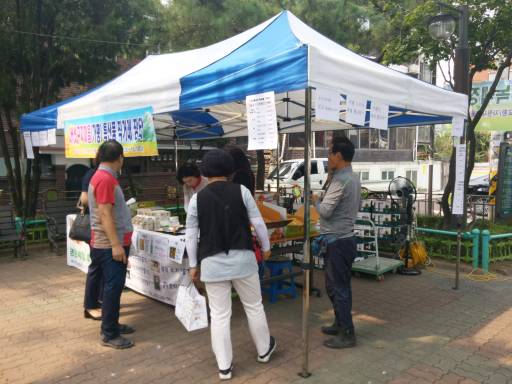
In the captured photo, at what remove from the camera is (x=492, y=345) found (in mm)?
3877

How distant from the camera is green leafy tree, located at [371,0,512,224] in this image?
7.20 metres

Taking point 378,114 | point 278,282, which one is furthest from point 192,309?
point 378,114

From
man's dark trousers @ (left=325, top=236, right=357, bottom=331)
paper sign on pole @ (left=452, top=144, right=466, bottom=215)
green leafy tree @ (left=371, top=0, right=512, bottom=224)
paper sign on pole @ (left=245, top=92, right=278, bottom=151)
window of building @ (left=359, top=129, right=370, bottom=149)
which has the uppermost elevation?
green leafy tree @ (left=371, top=0, right=512, bottom=224)

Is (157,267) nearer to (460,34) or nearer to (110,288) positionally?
(110,288)

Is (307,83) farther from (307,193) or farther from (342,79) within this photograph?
(307,193)

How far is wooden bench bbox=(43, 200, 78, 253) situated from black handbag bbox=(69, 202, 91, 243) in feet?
11.0

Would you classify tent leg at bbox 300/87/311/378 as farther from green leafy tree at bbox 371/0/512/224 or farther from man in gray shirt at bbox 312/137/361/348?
green leafy tree at bbox 371/0/512/224

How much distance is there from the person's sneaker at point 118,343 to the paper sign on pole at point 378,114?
9.37ft

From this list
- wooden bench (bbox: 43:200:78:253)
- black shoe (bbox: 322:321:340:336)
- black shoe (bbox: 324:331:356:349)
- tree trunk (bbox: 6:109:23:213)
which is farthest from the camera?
tree trunk (bbox: 6:109:23:213)

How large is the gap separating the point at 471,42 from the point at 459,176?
3566 millimetres

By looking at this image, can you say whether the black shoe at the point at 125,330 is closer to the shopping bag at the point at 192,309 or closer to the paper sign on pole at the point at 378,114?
the shopping bag at the point at 192,309

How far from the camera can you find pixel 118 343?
376 centimetres

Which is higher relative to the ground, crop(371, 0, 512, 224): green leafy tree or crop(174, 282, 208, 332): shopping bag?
crop(371, 0, 512, 224): green leafy tree

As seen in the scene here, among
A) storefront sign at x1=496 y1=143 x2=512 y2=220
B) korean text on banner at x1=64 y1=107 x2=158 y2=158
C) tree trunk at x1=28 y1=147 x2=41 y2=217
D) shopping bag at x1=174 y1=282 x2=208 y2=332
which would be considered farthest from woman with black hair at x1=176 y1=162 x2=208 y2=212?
storefront sign at x1=496 y1=143 x2=512 y2=220
